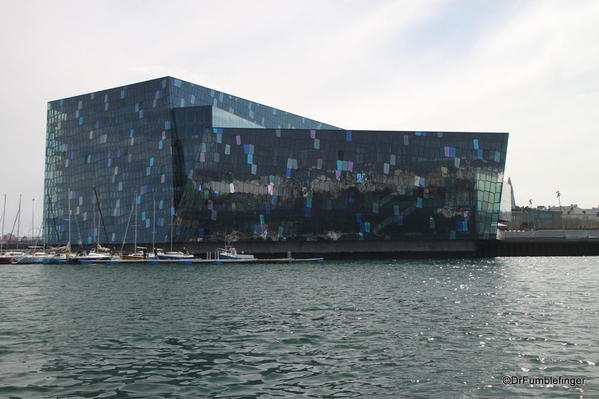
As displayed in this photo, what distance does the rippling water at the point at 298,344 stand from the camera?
14492 mm

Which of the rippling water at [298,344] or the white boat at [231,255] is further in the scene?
→ the white boat at [231,255]

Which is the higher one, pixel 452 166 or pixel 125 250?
pixel 452 166

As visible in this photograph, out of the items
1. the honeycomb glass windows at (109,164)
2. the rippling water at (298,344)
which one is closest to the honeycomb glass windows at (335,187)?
the honeycomb glass windows at (109,164)

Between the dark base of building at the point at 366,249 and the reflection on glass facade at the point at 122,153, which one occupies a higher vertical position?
the reflection on glass facade at the point at 122,153

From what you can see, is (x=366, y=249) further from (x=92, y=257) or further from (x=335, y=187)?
(x=92, y=257)

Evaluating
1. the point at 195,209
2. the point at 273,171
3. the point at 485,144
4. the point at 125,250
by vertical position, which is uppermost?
the point at 485,144

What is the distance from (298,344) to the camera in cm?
1978

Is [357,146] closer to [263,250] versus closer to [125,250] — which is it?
[263,250]

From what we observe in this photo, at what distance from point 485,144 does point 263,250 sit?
38360 millimetres

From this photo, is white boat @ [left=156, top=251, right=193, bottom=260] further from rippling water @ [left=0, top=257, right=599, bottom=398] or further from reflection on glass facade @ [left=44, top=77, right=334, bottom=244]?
rippling water @ [left=0, top=257, right=599, bottom=398]

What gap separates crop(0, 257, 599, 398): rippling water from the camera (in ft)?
47.5

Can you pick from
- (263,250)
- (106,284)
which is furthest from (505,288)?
(263,250)

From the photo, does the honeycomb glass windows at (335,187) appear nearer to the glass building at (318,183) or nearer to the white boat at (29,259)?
the glass building at (318,183)

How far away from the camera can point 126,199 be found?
99.6 m
